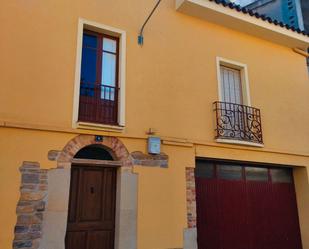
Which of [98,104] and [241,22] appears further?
[241,22]

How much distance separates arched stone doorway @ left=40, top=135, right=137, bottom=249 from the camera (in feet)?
18.3

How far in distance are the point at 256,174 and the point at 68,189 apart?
552 cm

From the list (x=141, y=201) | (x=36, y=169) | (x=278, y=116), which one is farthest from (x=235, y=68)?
(x=36, y=169)

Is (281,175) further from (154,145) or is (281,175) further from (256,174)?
(154,145)

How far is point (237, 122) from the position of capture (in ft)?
27.1

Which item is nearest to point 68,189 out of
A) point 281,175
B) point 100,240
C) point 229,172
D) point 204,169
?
Result: point 100,240

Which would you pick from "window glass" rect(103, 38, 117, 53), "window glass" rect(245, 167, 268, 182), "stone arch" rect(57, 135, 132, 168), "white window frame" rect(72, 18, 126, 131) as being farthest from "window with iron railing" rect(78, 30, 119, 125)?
"window glass" rect(245, 167, 268, 182)

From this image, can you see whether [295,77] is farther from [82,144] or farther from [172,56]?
[82,144]

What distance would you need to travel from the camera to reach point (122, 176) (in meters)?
6.39

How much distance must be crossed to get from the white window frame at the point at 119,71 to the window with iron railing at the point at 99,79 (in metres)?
0.11

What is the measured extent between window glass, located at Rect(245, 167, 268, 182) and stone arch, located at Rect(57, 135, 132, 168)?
12.8ft

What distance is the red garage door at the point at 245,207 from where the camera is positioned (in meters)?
7.74

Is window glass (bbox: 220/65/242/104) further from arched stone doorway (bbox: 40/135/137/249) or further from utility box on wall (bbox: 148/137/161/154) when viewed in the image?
arched stone doorway (bbox: 40/135/137/249)

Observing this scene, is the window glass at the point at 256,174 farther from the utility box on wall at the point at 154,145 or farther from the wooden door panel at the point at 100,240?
the wooden door panel at the point at 100,240
